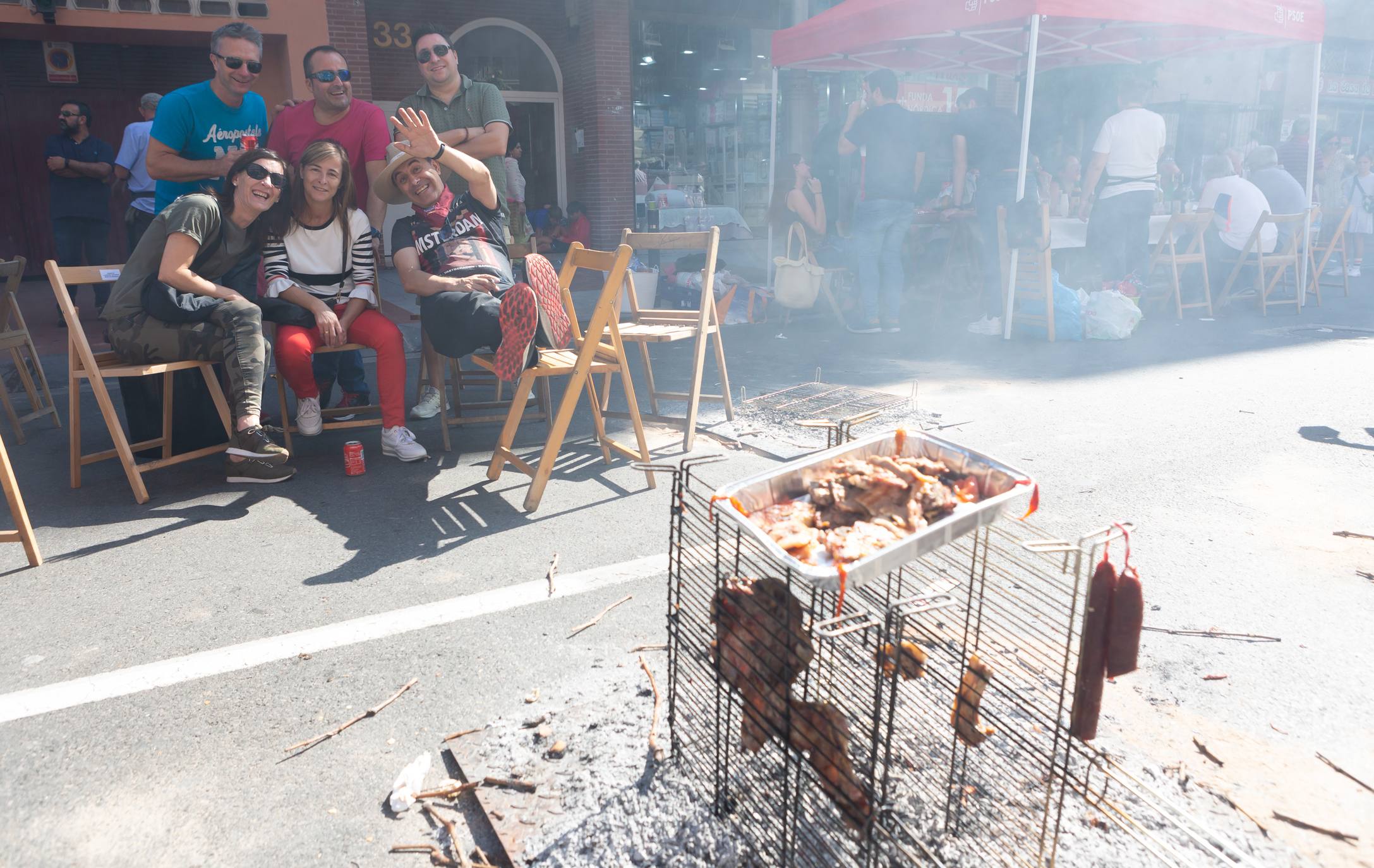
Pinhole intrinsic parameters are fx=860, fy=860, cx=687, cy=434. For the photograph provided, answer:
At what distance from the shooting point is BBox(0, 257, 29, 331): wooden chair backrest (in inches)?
200

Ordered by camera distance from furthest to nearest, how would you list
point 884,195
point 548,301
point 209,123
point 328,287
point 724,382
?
1. point 884,195
2. point 724,382
3. point 209,123
4. point 328,287
5. point 548,301

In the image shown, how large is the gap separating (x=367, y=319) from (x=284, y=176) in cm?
81

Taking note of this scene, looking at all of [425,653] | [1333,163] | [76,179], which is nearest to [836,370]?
[425,653]

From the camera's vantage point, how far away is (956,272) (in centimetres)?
957

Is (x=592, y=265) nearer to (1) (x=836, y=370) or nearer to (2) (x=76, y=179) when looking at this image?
(1) (x=836, y=370)

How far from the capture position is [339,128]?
4.99 metres

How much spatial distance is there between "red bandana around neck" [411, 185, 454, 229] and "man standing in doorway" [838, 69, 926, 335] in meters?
5.00

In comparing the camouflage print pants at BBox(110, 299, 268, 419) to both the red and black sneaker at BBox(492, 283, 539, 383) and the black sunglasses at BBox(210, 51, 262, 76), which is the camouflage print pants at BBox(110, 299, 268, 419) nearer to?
the red and black sneaker at BBox(492, 283, 539, 383)

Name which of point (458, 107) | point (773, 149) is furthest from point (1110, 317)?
point (458, 107)

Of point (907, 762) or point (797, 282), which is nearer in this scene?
point (907, 762)

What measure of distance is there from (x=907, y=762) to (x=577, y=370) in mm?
2290

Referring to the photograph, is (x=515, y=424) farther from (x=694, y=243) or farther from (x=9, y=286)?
(x=9, y=286)

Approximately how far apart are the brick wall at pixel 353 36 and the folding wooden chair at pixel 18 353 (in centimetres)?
611

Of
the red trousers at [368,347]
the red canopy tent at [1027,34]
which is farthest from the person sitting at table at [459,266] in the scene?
the red canopy tent at [1027,34]
